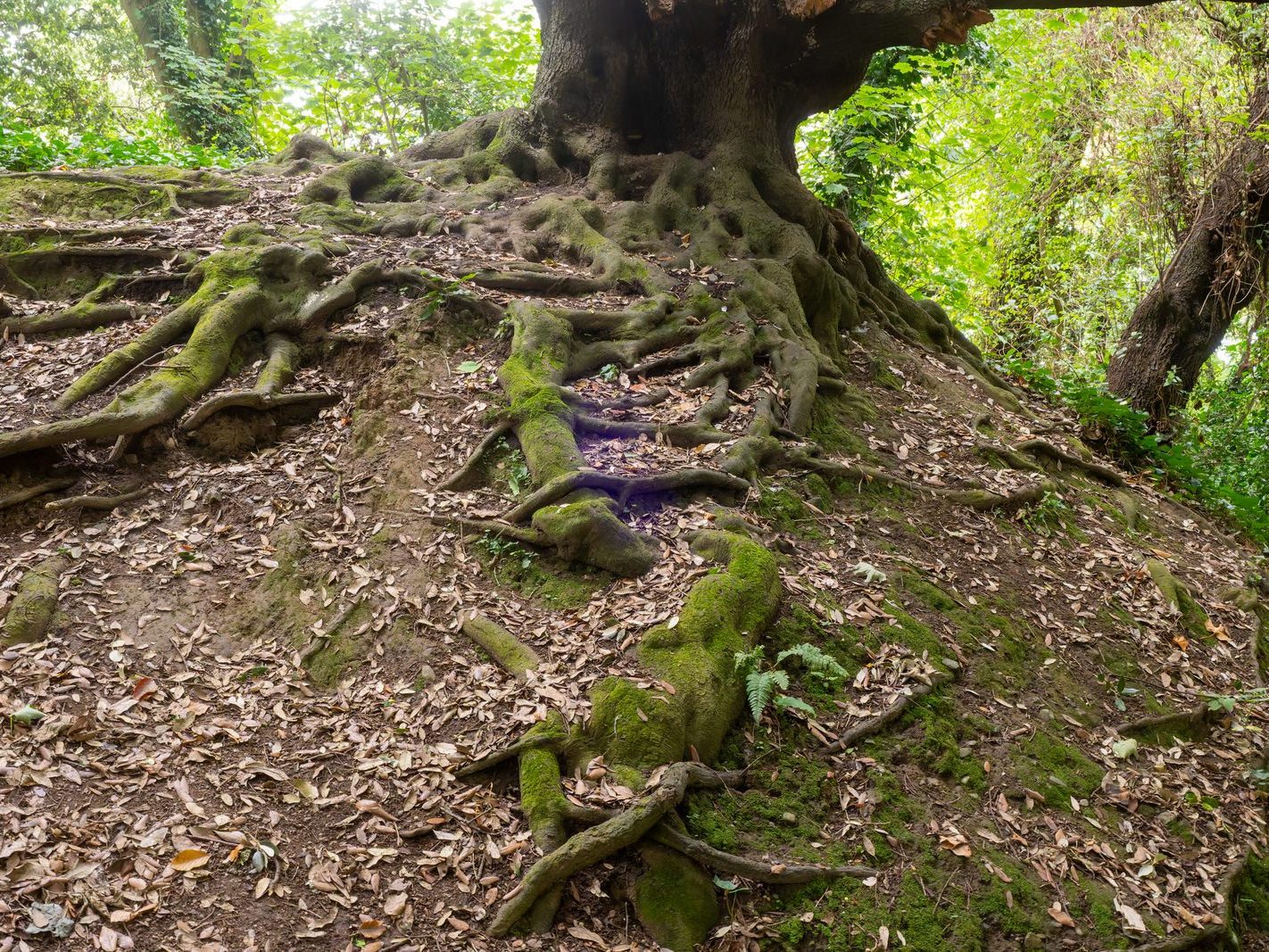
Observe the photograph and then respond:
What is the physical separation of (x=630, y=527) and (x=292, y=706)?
2.07 meters

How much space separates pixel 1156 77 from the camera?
11.6m

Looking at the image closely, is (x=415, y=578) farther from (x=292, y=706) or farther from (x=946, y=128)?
(x=946, y=128)

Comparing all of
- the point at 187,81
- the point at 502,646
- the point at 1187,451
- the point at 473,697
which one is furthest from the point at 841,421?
the point at 187,81

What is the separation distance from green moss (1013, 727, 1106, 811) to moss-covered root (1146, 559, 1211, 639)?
2.23 metres

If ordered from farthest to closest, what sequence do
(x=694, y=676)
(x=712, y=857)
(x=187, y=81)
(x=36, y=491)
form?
(x=187, y=81) < (x=36, y=491) < (x=694, y=676) < (x=712, y=857)

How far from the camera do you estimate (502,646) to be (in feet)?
14.9

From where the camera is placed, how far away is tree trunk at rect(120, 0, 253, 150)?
48.2 feet

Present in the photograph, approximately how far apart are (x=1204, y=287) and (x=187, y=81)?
16.5 m

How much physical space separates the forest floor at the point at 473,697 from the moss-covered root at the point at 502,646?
0.27ft

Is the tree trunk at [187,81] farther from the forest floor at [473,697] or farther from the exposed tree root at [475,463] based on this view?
the exposed tree root at [475,463]

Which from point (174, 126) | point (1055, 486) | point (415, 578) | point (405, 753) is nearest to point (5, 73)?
point (174, 126)

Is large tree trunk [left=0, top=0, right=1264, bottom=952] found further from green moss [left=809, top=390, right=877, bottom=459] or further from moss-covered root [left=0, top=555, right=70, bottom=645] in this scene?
moss-covered root [left=0, top=555, right=70, bottom=645]

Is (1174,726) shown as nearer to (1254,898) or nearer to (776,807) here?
(1254,898)

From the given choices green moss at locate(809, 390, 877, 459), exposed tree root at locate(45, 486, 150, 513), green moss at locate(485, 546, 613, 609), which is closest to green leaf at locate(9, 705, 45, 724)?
exposed tree root at locate(45, 486, 150, 513)
